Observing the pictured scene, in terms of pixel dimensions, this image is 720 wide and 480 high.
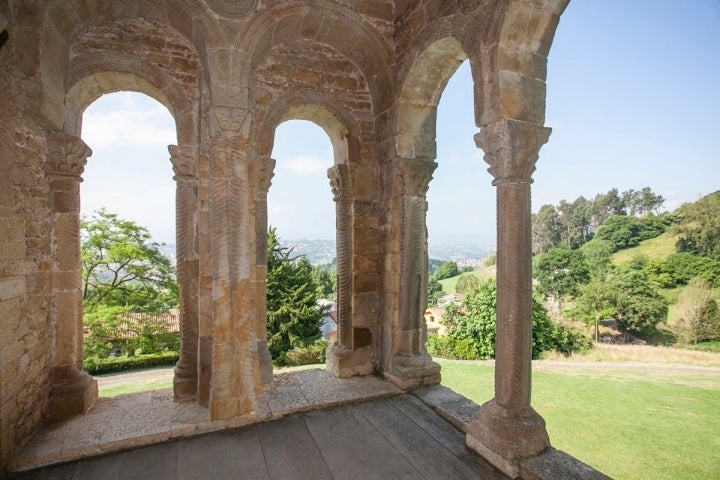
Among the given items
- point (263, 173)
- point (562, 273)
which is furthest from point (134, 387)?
point (562, 273)

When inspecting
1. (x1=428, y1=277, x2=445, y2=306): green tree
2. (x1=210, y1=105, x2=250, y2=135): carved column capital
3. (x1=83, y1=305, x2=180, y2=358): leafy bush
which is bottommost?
(x1=428, y1=277, x2=445, y2=306): green tree

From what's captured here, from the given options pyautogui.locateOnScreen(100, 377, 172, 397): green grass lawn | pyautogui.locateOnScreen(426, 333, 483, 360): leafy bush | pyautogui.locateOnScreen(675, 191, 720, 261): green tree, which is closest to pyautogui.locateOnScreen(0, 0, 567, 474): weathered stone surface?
pyautogui.locateOnScreen(100, 377, 172, 397): green grass lawn

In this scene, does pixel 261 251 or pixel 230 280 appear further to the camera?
pixel 261 251

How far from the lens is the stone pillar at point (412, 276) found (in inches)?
155

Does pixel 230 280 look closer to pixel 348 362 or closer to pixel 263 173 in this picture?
pixel 263 173

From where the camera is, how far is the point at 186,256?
3.46 meters

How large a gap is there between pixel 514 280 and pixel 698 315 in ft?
96.3

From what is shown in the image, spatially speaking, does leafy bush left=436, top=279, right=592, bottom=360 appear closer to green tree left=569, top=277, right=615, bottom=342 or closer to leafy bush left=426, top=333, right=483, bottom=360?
leafy bush left=426, top=333, right=483, bottom=360

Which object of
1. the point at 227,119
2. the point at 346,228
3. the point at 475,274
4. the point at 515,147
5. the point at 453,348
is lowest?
the point at 453,348

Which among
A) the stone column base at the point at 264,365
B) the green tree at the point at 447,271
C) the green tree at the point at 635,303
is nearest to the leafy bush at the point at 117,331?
the stone column base at the point at 264,365

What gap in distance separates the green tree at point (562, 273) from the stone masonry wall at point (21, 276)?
113ft

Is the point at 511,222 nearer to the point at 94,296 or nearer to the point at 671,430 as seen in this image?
the point at 671,430

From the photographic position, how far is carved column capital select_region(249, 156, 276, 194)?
3.78 meters

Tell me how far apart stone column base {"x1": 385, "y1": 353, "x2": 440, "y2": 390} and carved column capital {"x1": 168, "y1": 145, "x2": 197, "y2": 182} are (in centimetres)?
299
